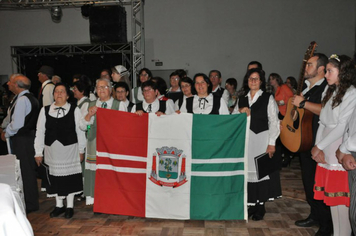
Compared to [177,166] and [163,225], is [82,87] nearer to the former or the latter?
[177,166]

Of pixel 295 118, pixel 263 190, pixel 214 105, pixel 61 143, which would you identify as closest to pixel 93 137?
pixel 61 143

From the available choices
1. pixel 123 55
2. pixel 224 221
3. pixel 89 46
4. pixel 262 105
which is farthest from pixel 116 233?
pixel 89 46

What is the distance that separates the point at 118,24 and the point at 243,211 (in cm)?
619

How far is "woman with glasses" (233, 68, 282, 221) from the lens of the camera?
3.36 meters

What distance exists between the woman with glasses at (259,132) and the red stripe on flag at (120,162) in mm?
1062

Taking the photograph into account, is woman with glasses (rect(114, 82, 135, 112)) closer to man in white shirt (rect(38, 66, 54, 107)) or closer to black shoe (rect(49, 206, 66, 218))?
black shoe (rect(49, 206, 66, 218))

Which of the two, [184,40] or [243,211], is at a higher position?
[184,40]

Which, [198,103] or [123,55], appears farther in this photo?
[123,55]

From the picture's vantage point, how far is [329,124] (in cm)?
263

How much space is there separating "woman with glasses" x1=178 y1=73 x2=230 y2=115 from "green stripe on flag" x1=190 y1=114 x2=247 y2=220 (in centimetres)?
29

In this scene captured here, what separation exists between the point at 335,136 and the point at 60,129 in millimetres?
A: 2627

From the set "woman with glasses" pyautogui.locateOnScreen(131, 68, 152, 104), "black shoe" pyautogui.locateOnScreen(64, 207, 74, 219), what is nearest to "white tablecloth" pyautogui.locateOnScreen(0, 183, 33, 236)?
"black shoe" pyautogui.locateOnScreen(64, 207, 74, 219)

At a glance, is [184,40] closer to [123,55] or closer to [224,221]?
[123,55]

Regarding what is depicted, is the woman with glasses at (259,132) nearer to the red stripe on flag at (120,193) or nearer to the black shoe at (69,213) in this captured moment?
the red stripe on flag at (120,193)
